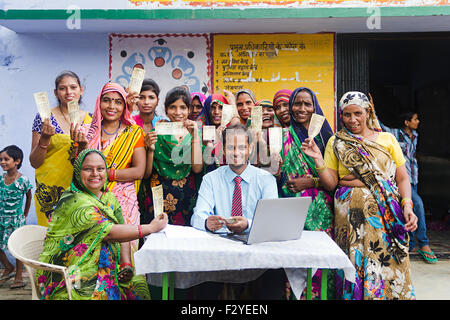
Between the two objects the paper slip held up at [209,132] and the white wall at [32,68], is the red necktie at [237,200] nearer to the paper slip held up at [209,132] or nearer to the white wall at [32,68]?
the paper slip held up at [209,132]

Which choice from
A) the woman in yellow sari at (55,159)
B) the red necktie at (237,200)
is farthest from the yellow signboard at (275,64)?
the red necktie at (237,200)

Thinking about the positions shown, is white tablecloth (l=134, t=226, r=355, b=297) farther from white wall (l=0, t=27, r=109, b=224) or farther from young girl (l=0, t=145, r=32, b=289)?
white wall (l=0, t=27, r=109, b=224)

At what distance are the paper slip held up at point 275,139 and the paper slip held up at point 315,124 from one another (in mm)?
266

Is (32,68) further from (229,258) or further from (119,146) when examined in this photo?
(229,258)

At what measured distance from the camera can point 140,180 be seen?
3.35 metres

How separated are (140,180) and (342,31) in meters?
3.29

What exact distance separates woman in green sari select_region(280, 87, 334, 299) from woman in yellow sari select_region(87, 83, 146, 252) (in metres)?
1.14

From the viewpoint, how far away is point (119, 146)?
123 inches

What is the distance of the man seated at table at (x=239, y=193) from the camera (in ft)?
9.16

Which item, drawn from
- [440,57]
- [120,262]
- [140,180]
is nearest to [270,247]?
[120,262]

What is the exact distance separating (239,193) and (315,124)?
2.57ft

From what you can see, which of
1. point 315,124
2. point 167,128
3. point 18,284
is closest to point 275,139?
point 315,124

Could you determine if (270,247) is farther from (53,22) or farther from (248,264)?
(53,22)

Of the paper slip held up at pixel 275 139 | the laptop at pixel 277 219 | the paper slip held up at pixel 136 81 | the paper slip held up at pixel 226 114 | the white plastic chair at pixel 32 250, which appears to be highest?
the paper slip held up at pixel 136 81
